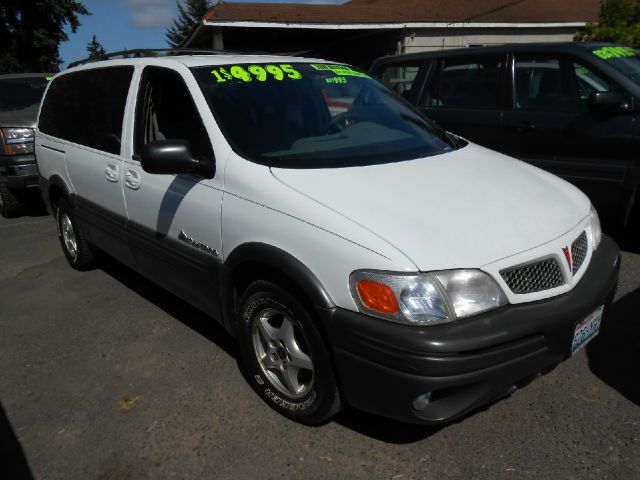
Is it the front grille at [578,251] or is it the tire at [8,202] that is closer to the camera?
the front grille at [578,251]

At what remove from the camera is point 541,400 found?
2859 mm

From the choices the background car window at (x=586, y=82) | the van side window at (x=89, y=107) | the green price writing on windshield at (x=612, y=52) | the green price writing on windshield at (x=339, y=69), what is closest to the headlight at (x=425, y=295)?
the green price writing on windshield at (x=339, y=69)

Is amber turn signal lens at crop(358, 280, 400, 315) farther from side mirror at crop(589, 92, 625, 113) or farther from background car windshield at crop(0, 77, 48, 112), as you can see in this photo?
background car windshield at crop(0, 77, 48, 112)

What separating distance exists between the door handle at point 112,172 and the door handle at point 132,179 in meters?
0.14

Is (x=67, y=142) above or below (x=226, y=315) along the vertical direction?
above

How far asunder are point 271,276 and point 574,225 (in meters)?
1.44

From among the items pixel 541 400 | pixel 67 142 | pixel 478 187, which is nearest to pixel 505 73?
pixel 478 187

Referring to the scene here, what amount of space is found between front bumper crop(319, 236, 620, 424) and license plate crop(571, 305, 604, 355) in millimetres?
53

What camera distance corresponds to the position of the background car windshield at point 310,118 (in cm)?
294

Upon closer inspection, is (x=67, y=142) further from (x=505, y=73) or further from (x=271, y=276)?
(x=505, y=73)

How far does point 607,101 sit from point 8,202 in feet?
21.9

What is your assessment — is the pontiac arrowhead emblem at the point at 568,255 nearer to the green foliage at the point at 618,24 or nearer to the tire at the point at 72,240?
the tire at the point at 72,240

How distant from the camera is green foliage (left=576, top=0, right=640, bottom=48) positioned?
46.1ft

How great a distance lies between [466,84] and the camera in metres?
5.71
